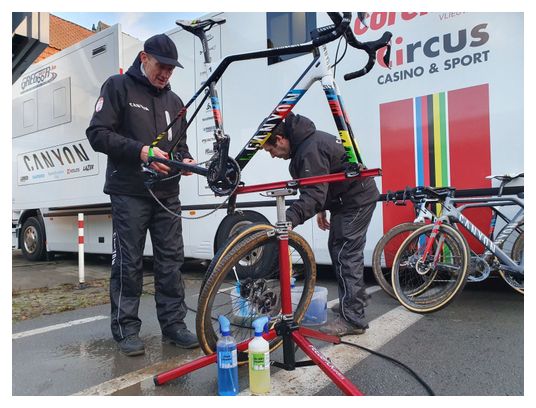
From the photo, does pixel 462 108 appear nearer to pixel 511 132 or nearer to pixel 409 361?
pixel 511 132

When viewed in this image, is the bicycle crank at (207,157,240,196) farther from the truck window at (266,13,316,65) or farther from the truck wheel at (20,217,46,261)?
the truck wheel at (20,217,46,261)

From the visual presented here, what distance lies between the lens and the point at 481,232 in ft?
12.9

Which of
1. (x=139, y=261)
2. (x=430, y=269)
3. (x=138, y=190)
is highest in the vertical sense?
(x=138, y=190)

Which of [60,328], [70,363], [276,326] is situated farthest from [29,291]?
[276,326]

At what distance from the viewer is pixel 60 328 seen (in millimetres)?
3584

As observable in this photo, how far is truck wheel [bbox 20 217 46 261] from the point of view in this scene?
27.1 feet

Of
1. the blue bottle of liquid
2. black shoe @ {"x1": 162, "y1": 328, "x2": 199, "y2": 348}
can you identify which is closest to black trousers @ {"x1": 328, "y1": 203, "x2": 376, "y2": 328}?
black shoe @ {"x1": 162, "y1": 328, "x2": 199, "y2": 348}

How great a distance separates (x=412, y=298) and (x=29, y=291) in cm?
443

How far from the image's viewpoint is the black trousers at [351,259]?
10.2 feet

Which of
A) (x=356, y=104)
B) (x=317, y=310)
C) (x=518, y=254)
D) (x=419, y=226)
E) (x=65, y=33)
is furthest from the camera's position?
(x=65, y=33)

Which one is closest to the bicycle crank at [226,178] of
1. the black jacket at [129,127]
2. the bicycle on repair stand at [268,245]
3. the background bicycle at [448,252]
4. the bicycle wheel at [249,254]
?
the bicycle on repair stand at [268,245]

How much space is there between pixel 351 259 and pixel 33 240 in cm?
752

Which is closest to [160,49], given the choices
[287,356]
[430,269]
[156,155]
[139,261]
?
[156,155]

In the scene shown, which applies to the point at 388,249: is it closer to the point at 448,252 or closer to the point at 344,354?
the point at 448,252
